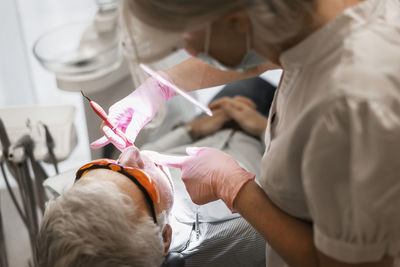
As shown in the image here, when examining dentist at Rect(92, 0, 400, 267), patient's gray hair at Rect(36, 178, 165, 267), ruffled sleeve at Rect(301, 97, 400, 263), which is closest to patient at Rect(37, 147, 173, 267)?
patient's gray hair at Rect(36, 178, 165, 267)

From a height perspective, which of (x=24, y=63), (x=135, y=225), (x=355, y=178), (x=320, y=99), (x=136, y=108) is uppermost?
(x=320, y=99)

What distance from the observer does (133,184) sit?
3.41ft

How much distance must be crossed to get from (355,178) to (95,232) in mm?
563

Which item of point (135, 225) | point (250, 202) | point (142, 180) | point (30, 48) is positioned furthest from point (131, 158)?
point (30, 48)

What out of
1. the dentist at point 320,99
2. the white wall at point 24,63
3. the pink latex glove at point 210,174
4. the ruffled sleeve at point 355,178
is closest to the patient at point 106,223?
the pink latex glove at point 210,174

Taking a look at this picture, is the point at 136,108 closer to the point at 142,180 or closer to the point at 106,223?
the point at 142,180

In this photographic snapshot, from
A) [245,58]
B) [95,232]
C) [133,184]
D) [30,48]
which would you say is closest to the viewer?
[245,58]

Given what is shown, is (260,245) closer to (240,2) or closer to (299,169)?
(299,169)

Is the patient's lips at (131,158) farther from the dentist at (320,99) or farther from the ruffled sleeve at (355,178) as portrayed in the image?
the ruffled sleeve at (355,178)

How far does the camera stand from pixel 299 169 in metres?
0.79

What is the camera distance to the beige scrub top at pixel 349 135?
0.67 metres

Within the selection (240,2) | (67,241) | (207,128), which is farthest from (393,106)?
(207,128)

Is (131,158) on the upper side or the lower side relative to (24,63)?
upper

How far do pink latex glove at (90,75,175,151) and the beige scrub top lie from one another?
1.67 ft
